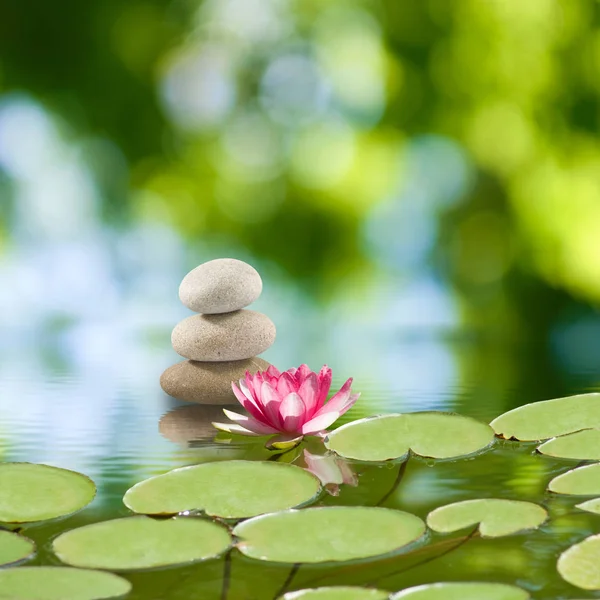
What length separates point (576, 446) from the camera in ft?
3.54

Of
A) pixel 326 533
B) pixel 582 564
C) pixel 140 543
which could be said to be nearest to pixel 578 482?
pixel 582 564

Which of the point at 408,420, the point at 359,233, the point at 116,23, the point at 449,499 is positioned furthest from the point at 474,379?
the point at 116,23

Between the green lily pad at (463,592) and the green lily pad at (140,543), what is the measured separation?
191 mm

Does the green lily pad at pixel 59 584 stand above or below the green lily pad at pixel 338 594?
above

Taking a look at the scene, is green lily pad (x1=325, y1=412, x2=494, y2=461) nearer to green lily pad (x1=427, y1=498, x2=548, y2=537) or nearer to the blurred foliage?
green lily pad (x1=427, y1=498, x2=548, y2=537)

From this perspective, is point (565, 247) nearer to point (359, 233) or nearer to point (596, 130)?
point (596, 130)

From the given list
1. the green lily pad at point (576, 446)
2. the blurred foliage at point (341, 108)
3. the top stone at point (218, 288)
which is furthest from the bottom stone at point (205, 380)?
the blurred foliage at point (341, 108)

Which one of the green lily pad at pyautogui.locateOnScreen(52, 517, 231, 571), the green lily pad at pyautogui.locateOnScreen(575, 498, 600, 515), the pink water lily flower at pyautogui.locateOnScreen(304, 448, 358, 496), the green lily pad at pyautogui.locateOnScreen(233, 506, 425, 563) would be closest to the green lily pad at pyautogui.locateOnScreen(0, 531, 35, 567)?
the green lily pad at pyautogui.locateOnScreen(52, 517, 231, 571)

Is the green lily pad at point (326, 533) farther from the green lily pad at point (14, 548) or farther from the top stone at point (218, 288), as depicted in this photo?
the top stone at point (218, 288)

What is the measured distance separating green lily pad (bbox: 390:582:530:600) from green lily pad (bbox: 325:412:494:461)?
400 mm

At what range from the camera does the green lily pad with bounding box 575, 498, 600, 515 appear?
2.77 ft

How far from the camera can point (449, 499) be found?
0.89 meters

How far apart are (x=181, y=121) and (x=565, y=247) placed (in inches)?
60.1

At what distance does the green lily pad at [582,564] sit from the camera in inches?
26.9
